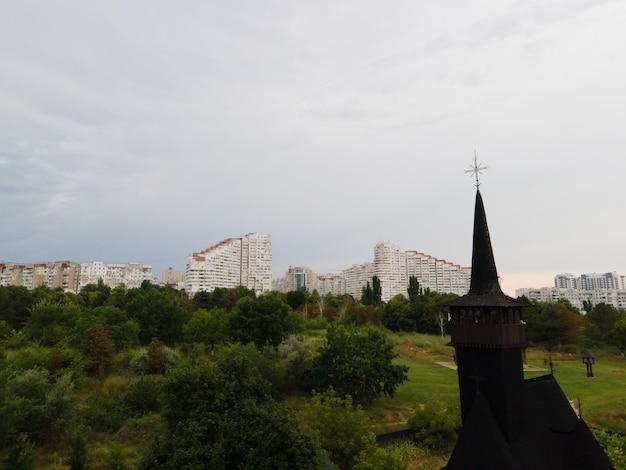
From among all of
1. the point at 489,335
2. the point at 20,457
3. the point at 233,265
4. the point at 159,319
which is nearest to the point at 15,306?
the point at 159,319

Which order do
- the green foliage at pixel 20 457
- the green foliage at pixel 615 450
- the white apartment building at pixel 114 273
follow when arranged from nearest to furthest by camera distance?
the green foliage at pixel 615 450 → the green foliage at pixel 20 457 → the white apartment building at pixel 114 273

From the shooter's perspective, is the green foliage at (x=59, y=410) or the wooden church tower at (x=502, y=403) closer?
the wooden church tower at (x=502, y=403)

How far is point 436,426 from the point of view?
2138 centimetres

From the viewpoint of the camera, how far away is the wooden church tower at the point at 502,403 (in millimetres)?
12398

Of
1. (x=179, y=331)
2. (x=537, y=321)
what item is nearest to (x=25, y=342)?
(x=179, y=331)

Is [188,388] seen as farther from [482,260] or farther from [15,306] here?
[15,306]

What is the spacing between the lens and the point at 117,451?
16.7 metres

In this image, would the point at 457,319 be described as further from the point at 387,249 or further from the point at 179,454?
the point at 387,249

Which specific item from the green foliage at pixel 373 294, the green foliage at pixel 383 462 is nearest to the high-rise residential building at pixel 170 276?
the green foliage at pixel 373 294

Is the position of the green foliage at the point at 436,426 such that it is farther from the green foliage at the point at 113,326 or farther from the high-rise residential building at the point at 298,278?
the high-rise residential building at the point at 298,278

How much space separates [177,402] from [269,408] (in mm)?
3595

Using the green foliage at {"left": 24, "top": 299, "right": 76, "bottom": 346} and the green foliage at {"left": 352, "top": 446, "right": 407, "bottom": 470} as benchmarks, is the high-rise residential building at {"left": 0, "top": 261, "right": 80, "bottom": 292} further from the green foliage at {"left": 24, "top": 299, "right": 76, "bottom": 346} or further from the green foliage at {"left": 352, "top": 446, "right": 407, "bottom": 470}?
the green foliage at {"left": 352, "top": 446, "right": 407, "bottom": 470}

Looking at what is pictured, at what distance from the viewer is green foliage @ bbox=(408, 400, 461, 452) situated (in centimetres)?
2130

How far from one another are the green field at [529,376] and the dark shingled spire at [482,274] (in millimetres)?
11967
